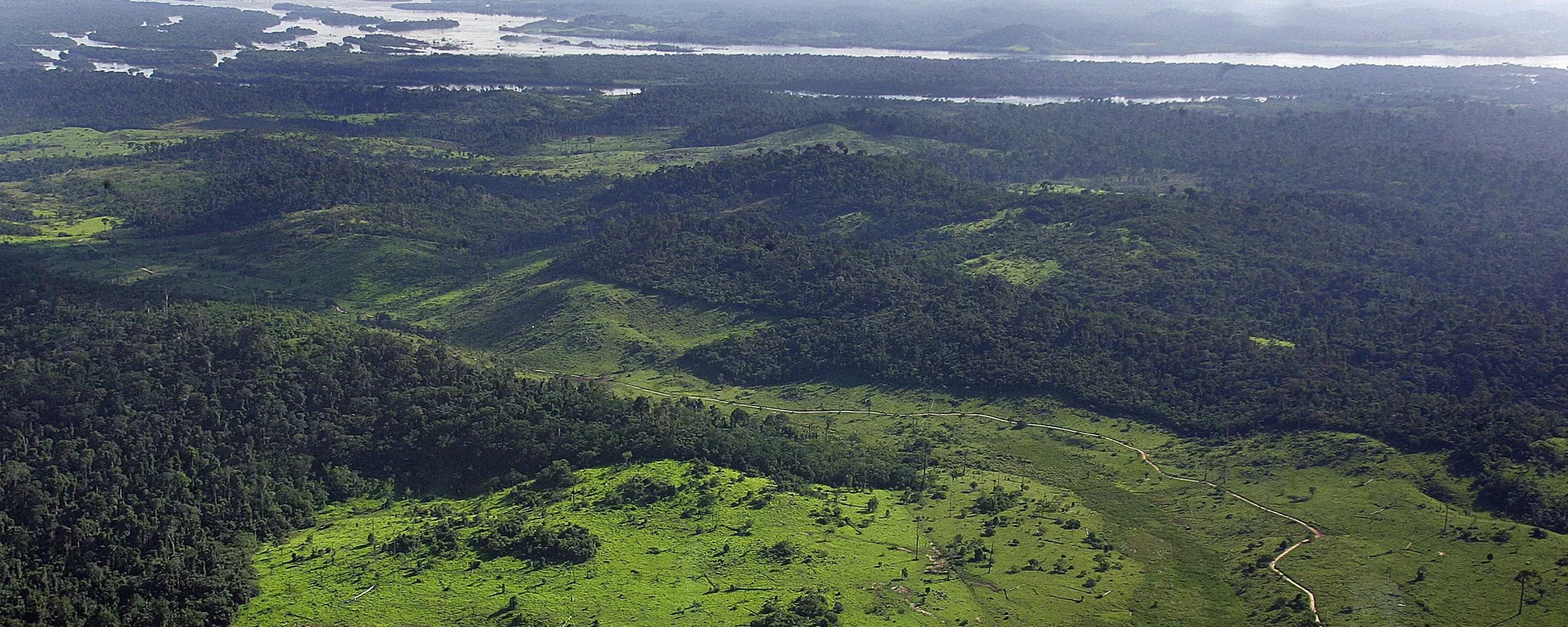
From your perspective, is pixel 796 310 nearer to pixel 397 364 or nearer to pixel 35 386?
pixel 397 364

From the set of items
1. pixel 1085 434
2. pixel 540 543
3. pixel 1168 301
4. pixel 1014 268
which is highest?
pixel 1014 268

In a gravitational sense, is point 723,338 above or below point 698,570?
above

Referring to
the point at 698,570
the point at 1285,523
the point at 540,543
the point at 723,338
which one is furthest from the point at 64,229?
the point at 1285,523

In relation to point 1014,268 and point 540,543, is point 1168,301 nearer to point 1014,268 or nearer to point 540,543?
point 1014,268

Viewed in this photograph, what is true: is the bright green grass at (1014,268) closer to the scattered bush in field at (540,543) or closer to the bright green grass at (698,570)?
the bright green grass at (698,570)

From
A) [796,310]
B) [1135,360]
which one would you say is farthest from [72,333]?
[1135,360]

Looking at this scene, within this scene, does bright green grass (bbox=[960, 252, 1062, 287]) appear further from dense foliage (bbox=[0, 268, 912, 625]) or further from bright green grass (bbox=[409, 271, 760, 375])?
dense foliage (bbox=[0, 268, 912, 625])
